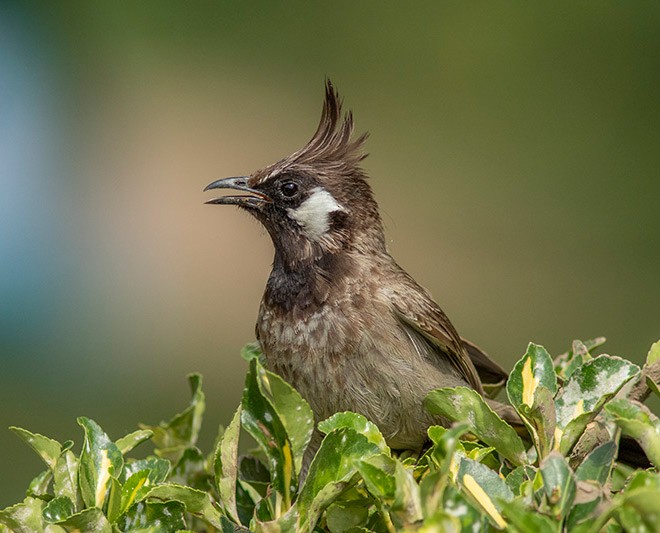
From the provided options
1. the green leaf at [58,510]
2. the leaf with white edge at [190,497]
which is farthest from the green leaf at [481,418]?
the green leaf at [58,510]

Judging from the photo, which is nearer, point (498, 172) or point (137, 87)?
point (498, 172)

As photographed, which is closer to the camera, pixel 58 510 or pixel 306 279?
pixel 58 510

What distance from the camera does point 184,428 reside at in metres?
2.43

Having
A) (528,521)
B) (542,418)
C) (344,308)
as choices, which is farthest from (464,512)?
(344,308)

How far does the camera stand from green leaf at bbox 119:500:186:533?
5.57 ft

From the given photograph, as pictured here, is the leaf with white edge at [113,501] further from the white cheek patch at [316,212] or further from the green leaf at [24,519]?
the white cheek patch at [316,212]

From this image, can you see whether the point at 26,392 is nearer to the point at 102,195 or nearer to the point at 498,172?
the point at 102,195

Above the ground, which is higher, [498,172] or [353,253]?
[498,172]

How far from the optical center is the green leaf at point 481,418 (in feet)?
5.74

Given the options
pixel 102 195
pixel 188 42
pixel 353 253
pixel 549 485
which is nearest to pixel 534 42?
pixel 188 42

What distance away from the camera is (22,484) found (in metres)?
6.15

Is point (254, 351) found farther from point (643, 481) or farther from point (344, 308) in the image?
point (643, 481)

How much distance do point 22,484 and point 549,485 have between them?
17.7 ft

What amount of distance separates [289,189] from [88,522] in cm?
181
